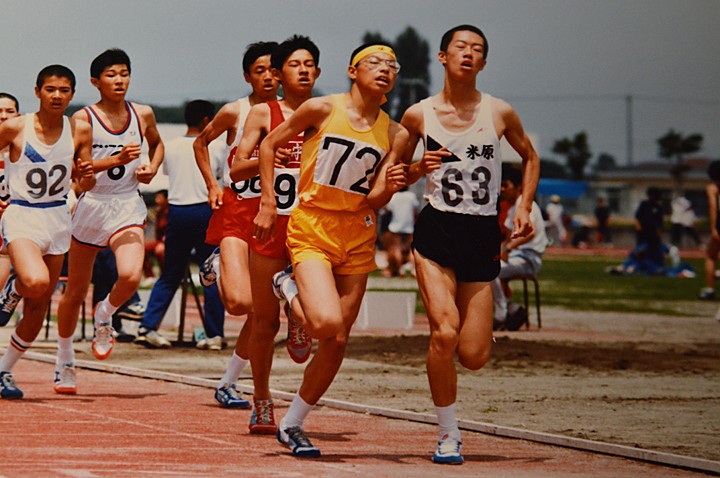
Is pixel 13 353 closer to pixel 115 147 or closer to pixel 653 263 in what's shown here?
pixel 115 147

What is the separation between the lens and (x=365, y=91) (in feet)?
28.0

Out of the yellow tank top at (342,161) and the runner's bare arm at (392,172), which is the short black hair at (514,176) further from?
the yellow tank top at (342,161)

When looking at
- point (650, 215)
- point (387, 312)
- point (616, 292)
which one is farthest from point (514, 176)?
point (650, 215)

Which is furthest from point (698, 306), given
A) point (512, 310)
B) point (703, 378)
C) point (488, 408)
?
point (488, 408)

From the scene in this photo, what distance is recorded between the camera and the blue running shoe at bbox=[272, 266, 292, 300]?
8.72m

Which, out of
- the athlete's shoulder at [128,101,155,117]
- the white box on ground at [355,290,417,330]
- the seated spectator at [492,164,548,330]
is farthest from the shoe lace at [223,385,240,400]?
the white box on ground at [355,290,417,330]

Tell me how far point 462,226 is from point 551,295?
66.6 ft

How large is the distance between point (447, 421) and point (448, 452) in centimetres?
20

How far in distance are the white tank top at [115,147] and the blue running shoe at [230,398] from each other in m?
1.92

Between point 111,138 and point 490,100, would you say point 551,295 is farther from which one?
point 490,100

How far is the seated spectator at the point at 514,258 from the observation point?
18.4m

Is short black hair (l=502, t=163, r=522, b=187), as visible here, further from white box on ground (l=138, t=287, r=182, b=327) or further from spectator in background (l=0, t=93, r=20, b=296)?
spectator in background (l=0, t=93, r=20, b=296)

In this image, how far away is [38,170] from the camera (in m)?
10.8

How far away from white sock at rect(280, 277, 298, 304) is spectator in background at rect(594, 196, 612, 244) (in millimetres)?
58738
